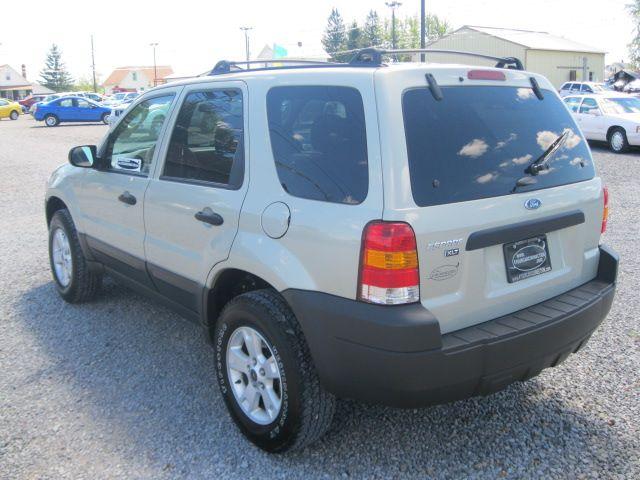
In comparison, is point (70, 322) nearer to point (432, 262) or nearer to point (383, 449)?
point (383, 449)

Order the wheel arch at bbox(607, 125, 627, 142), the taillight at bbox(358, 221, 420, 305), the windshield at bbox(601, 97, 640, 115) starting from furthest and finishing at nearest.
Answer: the windshield at bbox(601, 97, 640, 115), the wheel arch at bbox(607, 125, 627, 142), the taillight at bbox(358, 221, 420, 305)

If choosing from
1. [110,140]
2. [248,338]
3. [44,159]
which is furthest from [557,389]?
[44,159]

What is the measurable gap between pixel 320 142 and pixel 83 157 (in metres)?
2.47

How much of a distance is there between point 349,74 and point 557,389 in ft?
7.46

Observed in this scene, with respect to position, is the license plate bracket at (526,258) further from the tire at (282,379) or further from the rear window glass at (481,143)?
the tire at (282,379)

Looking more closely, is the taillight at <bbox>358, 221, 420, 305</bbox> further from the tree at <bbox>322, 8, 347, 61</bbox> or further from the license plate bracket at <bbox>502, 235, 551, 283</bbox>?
the tree at <bbox>322, 8, 347, 61</bbox>

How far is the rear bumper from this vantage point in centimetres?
260

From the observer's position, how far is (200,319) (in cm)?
366

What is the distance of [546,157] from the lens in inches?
125

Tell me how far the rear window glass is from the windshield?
15319 mm

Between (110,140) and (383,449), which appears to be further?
(110,140)

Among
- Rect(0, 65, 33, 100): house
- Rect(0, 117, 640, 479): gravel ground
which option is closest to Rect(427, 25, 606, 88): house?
Rect(0, 117, 640, 479): gravel ground

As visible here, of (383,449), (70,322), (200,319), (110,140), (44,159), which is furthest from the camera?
(44,159)

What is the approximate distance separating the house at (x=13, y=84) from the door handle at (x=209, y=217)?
117m
